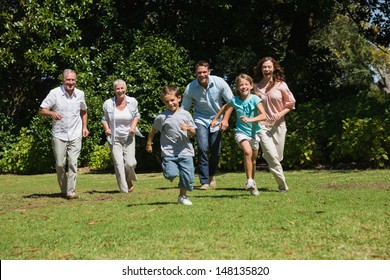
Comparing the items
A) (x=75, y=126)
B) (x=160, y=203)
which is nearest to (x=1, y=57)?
(x=75, y=126)

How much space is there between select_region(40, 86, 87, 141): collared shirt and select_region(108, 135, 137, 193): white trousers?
0.76 meters

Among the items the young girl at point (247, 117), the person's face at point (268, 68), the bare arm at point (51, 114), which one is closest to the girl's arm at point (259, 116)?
the young girl at point (247, 117)

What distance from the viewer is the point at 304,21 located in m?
18.7

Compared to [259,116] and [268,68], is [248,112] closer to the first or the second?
[259,116]

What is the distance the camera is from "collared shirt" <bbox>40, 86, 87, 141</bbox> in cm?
934

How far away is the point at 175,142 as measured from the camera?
7.58 meters

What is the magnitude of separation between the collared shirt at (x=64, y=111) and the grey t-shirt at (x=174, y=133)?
7.72 ft

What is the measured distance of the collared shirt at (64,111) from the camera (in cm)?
934

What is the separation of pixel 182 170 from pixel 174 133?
0.52 metres

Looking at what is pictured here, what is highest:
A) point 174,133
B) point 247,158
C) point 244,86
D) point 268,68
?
point 268,68

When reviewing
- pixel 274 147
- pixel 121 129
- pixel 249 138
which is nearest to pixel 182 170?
pixel 249 138

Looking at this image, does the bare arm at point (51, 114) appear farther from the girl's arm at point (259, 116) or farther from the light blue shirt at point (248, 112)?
the girl's arm at point (259, 116)

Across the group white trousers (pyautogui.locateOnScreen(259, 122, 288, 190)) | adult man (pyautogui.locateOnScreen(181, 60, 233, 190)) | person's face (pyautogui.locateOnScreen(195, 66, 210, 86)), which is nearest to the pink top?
white trousers (pyautogui.locateOnScreen(259, 122, 288, 190))
